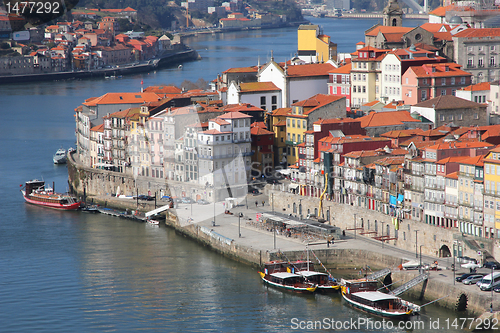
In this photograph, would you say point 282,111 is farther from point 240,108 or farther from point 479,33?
point 479,33

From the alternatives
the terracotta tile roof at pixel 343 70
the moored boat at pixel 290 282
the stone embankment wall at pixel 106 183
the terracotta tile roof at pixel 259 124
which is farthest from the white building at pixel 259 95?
the moored boat at pixel 290 282

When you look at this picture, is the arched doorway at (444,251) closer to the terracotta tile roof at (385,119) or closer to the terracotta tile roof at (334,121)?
the terracotta tile roof at (334,121)

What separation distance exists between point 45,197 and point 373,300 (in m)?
32.8

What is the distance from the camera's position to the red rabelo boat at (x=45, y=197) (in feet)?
213

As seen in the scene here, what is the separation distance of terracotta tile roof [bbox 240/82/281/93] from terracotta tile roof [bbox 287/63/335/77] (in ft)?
5.24

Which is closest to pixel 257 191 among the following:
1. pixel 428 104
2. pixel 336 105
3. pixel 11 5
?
pixel 336 105

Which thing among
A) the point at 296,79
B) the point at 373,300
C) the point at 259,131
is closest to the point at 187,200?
the point at 259,131

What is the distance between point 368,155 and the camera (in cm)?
5253

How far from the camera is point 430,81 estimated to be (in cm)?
6631

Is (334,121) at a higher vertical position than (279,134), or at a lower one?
higher

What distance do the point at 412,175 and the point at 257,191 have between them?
47.9ft

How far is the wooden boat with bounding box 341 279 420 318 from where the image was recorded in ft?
128

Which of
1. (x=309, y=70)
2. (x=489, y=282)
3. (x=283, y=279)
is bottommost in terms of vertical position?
(x=283, y=279)

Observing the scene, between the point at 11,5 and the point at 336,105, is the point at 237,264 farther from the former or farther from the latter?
the point at 11,5
